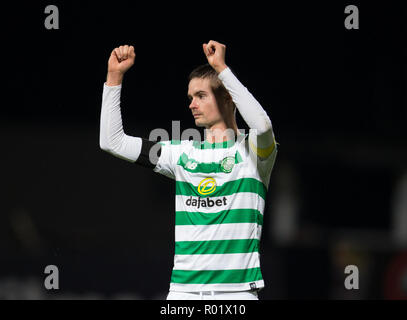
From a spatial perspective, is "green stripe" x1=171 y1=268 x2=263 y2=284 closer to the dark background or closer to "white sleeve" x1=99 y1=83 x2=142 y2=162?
"white sleeve" x1=99 y1=83 x2=142 y2=162

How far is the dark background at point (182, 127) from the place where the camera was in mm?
9250

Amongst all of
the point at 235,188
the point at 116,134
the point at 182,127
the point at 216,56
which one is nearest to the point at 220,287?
the point at 235,188

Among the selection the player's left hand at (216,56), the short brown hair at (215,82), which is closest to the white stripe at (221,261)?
the short brown hair at (215,82)

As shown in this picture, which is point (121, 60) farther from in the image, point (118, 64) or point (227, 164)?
point (227, 164)

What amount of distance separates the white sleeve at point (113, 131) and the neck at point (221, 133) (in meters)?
0.43

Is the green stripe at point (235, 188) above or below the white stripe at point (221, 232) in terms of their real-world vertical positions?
above

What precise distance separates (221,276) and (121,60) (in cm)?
137

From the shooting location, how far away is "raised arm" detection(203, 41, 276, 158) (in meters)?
4.27

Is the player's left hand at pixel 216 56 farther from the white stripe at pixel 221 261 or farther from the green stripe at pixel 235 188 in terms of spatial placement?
the white stripe at pixel 221 261

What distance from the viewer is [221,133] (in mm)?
4609
